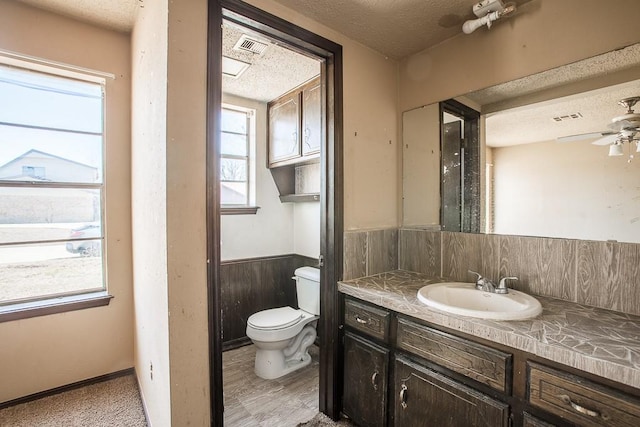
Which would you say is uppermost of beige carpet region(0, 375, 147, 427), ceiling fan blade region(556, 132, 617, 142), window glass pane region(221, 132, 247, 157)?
window glass pane region(221, 132, 247, 157)

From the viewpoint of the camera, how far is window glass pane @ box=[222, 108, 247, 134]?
291cm

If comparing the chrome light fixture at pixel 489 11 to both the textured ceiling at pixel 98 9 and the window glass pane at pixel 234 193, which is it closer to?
the textured ceiling at pixel 98 9

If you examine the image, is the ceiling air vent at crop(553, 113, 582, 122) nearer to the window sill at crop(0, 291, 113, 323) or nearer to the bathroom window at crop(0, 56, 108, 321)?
the bathroom window at crop(0, 56, 108, 321)

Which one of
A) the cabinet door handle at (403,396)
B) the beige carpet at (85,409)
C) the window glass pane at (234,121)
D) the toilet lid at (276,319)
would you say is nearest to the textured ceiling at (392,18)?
the window glass pane at (234,121)

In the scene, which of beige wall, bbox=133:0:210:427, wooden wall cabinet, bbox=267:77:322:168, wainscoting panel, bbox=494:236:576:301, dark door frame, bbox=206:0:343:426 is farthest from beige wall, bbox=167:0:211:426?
wainscoting panel, bbox=494:236:576:301

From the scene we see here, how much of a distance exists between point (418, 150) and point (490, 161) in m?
0.48

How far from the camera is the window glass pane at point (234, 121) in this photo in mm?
2908

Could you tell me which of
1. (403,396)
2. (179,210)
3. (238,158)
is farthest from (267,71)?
(403,396)

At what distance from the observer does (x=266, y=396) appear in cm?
210

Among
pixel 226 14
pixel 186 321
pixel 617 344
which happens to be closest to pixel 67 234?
pixel 186 321

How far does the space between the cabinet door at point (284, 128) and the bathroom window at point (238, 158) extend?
0.20 m

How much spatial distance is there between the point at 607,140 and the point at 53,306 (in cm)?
323

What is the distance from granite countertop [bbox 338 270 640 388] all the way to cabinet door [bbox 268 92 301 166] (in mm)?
1594

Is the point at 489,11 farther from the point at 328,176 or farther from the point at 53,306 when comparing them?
the point at 53,306
